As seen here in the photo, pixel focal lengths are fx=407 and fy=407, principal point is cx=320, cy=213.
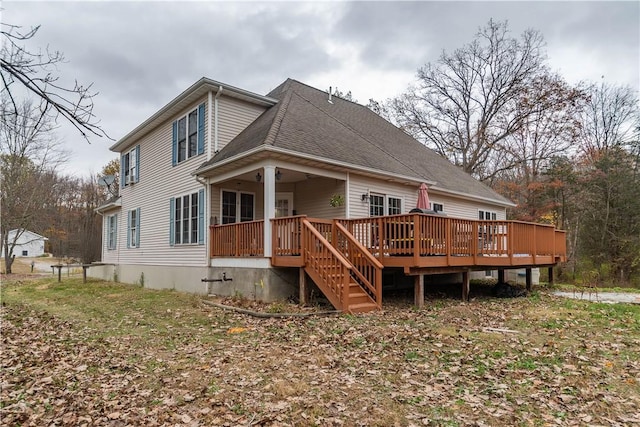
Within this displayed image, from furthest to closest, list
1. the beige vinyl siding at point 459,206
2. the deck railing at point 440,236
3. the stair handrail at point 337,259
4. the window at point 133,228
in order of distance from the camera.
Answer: the window at point 133,228, the beige vinyl siding at point 459,206, the deck railing at point 440,236, the stair handrail at point 337,259

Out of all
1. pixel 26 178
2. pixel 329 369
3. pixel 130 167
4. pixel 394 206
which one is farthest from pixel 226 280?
pixel 26 178

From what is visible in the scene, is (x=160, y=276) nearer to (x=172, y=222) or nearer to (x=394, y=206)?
(x=172, y=222)

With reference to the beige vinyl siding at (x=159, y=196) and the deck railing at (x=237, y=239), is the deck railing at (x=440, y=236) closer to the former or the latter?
the deck railing at (x=237, y=239)

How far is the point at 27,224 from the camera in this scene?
26.2 meters

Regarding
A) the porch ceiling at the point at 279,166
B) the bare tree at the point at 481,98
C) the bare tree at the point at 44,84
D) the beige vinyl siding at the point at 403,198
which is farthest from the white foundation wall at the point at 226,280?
the bare tree at the point at 481,98

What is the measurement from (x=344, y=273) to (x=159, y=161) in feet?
32.7

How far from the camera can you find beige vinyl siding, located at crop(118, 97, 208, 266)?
12.8 metres

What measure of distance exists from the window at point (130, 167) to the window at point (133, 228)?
4.45 feet

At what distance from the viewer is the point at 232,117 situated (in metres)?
12.5

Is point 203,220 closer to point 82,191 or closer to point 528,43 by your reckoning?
point 528,43

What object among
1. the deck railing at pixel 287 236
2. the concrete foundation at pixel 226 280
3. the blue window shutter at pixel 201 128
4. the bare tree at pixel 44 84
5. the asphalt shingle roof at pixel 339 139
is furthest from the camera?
the blue window shutter at pixel 201 128

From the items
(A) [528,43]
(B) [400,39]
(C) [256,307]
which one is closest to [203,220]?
(C) [256,307]

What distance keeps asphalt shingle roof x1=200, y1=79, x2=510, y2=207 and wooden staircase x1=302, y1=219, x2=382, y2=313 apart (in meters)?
2.57

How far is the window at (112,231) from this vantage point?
62.5 ft
